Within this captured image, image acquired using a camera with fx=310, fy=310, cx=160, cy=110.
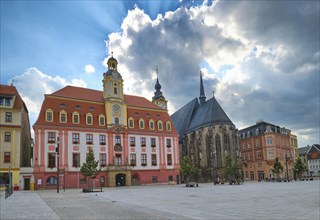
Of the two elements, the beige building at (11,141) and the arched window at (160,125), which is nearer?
the beige building at (11,141)

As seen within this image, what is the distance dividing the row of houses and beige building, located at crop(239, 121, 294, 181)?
405 mm

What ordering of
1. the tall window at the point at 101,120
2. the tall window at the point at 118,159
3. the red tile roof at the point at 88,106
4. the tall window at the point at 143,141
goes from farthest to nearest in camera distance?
the tall window at the point at 143,141, the tall window at the point at 101,120, the tall window at the point at 118,159, the red tile roof at the point at 88,106

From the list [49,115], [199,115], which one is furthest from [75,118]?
[199,115]

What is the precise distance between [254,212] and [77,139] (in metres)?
45.2

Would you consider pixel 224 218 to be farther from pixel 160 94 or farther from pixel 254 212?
pixel 160 94

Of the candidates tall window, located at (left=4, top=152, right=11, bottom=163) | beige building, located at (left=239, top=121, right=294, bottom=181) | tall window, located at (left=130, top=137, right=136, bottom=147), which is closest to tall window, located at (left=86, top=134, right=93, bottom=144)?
tall window, located at (left=130, top=137, right=136, bottom=147)

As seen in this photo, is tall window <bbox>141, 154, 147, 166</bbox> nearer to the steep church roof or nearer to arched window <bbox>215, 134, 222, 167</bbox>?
arched window <bbox>215, 134, 222, 167</bbox>

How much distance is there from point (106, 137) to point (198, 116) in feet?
132

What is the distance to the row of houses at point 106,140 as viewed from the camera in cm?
5009

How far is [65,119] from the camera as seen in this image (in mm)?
55719

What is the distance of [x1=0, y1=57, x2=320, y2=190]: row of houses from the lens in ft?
164

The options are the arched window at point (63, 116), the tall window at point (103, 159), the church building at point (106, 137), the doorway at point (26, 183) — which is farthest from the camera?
the tall window at point (103, 159)

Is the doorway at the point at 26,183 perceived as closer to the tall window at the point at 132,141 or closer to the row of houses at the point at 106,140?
the row of houses at the point at 106,140

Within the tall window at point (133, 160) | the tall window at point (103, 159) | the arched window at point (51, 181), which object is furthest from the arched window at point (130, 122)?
the arched window at point (51, 181)
